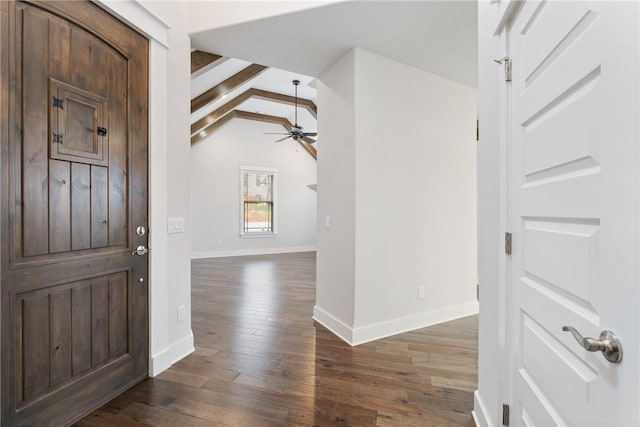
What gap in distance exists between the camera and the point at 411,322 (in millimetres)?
3035

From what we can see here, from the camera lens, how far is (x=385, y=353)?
2521 millimetres

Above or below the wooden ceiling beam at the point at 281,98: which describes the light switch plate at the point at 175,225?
below

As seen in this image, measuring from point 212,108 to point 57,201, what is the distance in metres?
5.63

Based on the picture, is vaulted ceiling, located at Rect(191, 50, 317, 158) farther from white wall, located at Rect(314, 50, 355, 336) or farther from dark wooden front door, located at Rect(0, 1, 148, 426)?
dark wooden front door, located at Rect(0, 1, 148, 426)

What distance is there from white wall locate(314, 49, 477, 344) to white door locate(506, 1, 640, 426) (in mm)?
1572

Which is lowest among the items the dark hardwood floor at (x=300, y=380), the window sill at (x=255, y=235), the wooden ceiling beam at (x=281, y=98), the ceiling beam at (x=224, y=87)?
the dark hardwood floor at (x=300, y=380)

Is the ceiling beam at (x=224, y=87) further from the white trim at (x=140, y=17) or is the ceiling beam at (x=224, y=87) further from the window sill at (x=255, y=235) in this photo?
the window sill at (x=255, y=235)

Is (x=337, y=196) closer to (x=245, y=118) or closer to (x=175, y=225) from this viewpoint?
(x=175, y=225)

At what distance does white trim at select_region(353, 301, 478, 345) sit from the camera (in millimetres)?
2754

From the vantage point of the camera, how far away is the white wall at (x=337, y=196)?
9.17ft

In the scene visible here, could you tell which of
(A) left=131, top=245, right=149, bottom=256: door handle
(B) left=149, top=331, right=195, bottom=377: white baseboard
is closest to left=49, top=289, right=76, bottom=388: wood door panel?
(A) left=131, top=245, right=149, bottom=256: door handle

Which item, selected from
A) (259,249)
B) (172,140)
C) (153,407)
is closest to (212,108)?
(259,249)

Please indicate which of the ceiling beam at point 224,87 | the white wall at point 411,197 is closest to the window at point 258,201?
the ceiling beam at point 224,87

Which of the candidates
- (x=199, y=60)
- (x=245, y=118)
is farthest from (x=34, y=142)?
(x=245, y=118)
